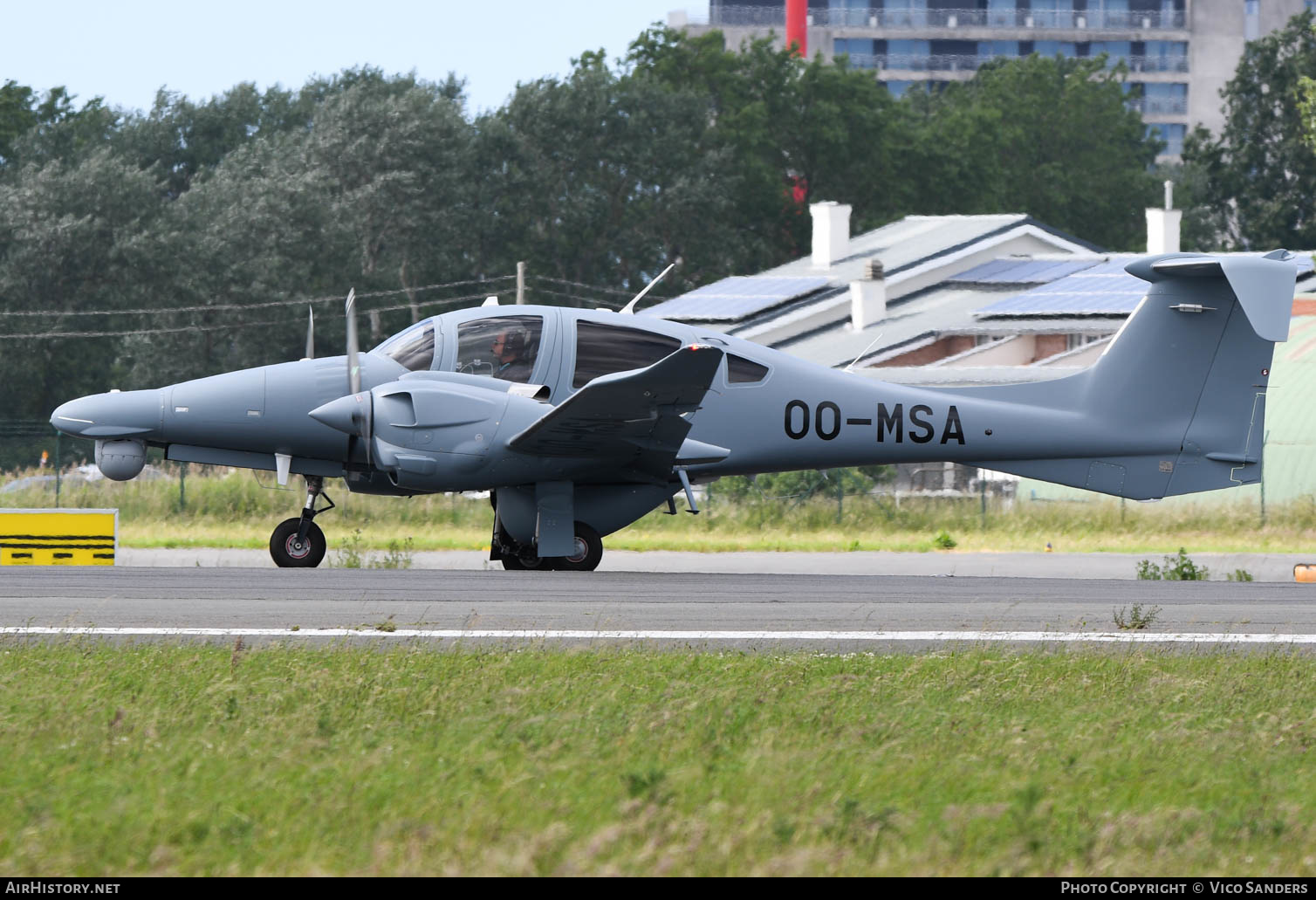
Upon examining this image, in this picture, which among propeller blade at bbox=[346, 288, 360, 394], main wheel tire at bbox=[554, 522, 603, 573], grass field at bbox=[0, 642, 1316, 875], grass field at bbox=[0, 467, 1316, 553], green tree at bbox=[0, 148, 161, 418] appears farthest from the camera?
green tree at bbox=[0, 148, 161, 418]

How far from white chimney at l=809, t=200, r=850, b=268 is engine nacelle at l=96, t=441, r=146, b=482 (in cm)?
3958

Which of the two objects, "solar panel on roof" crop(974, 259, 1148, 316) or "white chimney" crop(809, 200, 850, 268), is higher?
"white chimney" crop(809, 200, 850, 268)

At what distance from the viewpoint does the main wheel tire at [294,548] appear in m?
17.8

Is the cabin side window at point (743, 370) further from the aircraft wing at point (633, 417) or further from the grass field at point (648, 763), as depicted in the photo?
the grass field at point (648, 763)

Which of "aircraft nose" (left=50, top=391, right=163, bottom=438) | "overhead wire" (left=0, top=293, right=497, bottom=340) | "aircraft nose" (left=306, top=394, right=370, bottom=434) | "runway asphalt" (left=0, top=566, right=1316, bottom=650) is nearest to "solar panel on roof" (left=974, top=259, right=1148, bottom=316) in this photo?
"overhead wire" (left=0, top=293, right=497, bottom=340)

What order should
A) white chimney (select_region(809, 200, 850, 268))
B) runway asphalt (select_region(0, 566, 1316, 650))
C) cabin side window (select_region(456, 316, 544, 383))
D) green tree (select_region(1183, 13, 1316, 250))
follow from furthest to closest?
green tree (select_region(1183, 13, 1316, 250)), white chimney (select_region(809, 200, 850, 268)), cabin side window (select_region(456, 316, 544, 383)), runway asphalt (select_region(0, 566, 1316, 650))

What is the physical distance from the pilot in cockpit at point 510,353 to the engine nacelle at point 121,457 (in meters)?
3.77

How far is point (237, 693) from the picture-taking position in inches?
362

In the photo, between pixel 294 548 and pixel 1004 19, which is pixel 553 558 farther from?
pixel 1004 19

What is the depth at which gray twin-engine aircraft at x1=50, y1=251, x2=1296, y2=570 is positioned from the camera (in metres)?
16.7

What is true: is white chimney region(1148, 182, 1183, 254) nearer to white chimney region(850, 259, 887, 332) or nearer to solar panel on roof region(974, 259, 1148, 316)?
solar panel on roof region(974, 259, 1148, 316)

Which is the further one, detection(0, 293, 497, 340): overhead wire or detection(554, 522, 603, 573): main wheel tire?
detection(0, 293, 497, 340): overhead wire

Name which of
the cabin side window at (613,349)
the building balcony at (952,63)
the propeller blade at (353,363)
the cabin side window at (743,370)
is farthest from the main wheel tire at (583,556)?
the building balcony at (952,63)

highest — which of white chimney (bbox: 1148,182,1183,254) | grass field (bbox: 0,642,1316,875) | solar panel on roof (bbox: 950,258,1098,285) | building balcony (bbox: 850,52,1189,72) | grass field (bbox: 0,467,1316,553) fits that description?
building balcony (bbox: 850,52,1189,72)
